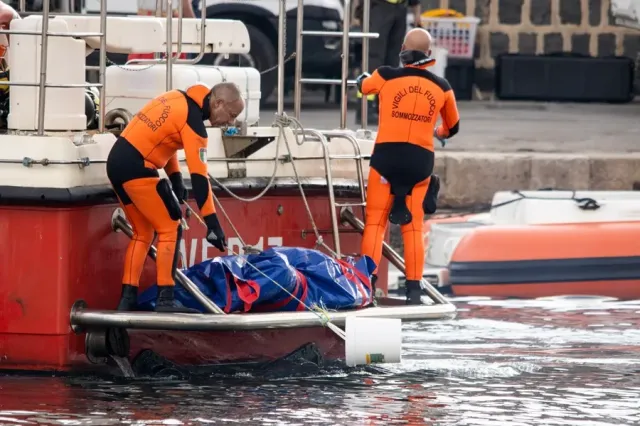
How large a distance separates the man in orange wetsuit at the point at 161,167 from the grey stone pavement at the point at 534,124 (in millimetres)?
6533

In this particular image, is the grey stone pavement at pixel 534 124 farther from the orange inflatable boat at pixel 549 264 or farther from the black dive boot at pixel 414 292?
the black dive boot at pixel 414 292

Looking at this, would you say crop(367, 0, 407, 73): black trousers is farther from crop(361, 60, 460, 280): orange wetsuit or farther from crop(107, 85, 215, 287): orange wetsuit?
crop(107, 85, 215, 287): orange wetsuit

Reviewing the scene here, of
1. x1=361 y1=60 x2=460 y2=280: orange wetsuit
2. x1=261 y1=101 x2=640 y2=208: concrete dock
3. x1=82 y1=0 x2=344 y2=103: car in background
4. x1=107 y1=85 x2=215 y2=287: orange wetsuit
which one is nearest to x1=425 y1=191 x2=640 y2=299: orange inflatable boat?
x1=261 y1=101 x2=640 y2=208: concrete dock

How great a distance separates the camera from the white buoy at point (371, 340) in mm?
7973

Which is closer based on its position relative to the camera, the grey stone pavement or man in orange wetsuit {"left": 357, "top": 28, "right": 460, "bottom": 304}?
man in orange wetsuit {"left": 357, "top": 28, "right": 460, "bottom": 304}

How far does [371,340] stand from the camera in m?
8.00

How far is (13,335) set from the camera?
7750 millimetres

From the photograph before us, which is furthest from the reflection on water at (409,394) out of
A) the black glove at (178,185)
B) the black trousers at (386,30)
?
the black trousers at (386,30)

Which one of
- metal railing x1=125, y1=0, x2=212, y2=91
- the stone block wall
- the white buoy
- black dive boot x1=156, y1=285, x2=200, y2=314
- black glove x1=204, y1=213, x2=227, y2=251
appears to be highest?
the stone block wall

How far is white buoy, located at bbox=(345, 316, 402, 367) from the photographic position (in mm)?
7973

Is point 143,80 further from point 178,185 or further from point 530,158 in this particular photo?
point 530,158

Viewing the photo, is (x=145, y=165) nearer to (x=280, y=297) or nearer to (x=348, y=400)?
(x=280, y=297)

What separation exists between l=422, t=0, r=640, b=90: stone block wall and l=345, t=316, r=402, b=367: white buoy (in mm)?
12170

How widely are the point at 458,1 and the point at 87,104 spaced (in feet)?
38.9
